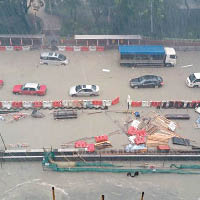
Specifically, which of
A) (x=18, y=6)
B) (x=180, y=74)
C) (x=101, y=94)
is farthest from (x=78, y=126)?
(x=18, y=6)

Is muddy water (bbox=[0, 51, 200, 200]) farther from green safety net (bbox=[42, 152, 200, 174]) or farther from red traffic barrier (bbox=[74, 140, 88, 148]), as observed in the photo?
red traffic barrier (bbox=[74, 140, 88, 148])

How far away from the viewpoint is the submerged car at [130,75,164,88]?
1420 inches

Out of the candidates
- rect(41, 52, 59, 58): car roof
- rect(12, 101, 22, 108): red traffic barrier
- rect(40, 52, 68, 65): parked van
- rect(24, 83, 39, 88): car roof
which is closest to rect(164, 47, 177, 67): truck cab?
rect(40, 52, 68, 65): parked van

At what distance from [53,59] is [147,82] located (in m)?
11.5

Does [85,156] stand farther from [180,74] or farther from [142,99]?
[180,74]

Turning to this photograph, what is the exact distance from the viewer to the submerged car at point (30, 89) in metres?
34.8

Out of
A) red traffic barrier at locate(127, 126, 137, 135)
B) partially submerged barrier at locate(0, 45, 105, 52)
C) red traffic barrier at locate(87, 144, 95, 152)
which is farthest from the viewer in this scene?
partially submerged barrier at locate(0, 45, 105, 52)

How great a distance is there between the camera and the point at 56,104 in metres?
33.2

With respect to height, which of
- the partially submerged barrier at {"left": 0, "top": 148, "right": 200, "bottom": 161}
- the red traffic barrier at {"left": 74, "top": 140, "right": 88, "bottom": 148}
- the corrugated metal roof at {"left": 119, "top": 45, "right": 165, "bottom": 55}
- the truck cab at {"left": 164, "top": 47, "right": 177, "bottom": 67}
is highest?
the corrugated metal roof at {"left": 119, "top": 45, "right": 165, "bottom": 55}

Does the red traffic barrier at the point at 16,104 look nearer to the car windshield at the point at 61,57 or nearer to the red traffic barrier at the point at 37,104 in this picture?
the red traffic barrier at the point at 37,104

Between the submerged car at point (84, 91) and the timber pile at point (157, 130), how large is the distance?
637 centimetres

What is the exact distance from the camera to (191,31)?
4575cm

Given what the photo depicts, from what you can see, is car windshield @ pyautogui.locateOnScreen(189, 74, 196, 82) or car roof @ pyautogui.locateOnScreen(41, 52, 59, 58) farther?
car roof @ pyautogui.locateOnScreen(41, 52, 59, 58)

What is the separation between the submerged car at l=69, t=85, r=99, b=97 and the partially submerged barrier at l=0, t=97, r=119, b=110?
6.41ft
